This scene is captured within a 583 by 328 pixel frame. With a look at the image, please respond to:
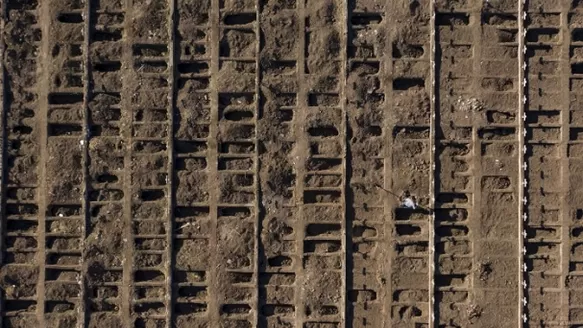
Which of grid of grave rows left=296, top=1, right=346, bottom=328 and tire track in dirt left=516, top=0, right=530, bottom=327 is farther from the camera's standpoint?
grid of grave rows left=296, top=1, right=346, bottom=328

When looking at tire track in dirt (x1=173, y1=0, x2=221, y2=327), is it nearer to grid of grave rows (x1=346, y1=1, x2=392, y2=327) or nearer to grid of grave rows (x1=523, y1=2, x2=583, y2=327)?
grid of grave rows (x1=346, y1=1, x2=392, y2=327)

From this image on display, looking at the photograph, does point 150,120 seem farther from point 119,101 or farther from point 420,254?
point 420,254

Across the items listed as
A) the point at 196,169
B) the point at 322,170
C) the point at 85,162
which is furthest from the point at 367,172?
the point at 85,162

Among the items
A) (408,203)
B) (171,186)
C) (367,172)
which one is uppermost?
(367,172)

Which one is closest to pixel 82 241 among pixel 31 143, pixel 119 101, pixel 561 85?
pixel 31 143

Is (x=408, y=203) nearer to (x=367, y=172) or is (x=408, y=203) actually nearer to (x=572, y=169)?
(x=367, y=172)

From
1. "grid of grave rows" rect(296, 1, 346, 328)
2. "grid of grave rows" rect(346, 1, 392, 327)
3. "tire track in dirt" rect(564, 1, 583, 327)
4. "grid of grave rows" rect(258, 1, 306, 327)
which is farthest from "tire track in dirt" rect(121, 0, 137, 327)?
"tire track in dirt" rect(564, 1, 583, 327)
